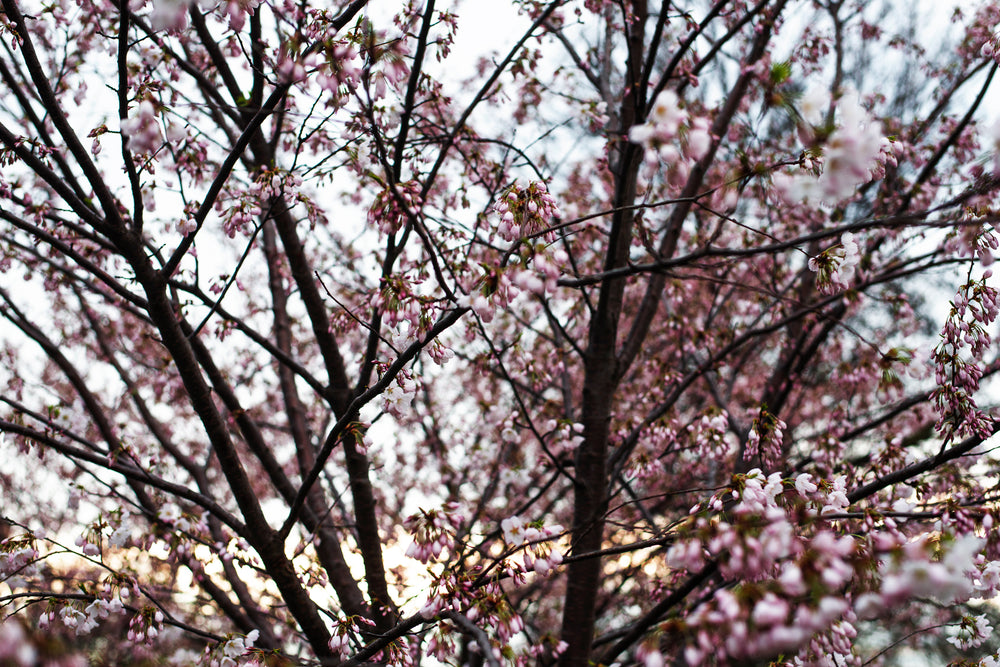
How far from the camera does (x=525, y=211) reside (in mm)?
2320

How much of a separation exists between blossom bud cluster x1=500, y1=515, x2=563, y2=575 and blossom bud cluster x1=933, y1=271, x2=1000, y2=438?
1.72 meters

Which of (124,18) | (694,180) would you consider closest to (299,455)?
(124,18)

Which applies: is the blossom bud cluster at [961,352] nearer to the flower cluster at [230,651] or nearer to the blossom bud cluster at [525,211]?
the blossom bud cluster at [525,211]

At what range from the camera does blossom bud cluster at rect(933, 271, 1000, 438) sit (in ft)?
8.55

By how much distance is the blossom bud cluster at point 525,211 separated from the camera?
2.33 m

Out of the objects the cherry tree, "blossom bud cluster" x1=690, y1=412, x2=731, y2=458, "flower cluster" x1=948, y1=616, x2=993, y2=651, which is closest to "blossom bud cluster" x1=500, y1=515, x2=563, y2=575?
the cherry tree

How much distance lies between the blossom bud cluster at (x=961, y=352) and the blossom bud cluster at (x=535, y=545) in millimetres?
1725

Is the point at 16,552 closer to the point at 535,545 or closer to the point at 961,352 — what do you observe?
the point at 535,545

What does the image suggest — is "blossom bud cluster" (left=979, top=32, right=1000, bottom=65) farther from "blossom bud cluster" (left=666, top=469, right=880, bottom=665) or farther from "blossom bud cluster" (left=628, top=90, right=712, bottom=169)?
"blossom bud cluster" (left=666, top=469, right=880, bottom=665)

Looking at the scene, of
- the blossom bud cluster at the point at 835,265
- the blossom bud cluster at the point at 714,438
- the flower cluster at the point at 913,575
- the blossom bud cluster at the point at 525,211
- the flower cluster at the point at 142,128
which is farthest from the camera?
the blossom bud cluster at the point at 714,438

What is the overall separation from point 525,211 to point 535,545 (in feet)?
4.19

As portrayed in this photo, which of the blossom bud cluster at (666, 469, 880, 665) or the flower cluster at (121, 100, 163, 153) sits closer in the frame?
the blossom bud cluster at (666, 469, 880, 665)

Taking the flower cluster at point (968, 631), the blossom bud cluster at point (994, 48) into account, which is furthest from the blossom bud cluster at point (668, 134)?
the flower cluster at point (968, 631)

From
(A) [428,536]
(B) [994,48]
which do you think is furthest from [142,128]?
(B) [994,48]
